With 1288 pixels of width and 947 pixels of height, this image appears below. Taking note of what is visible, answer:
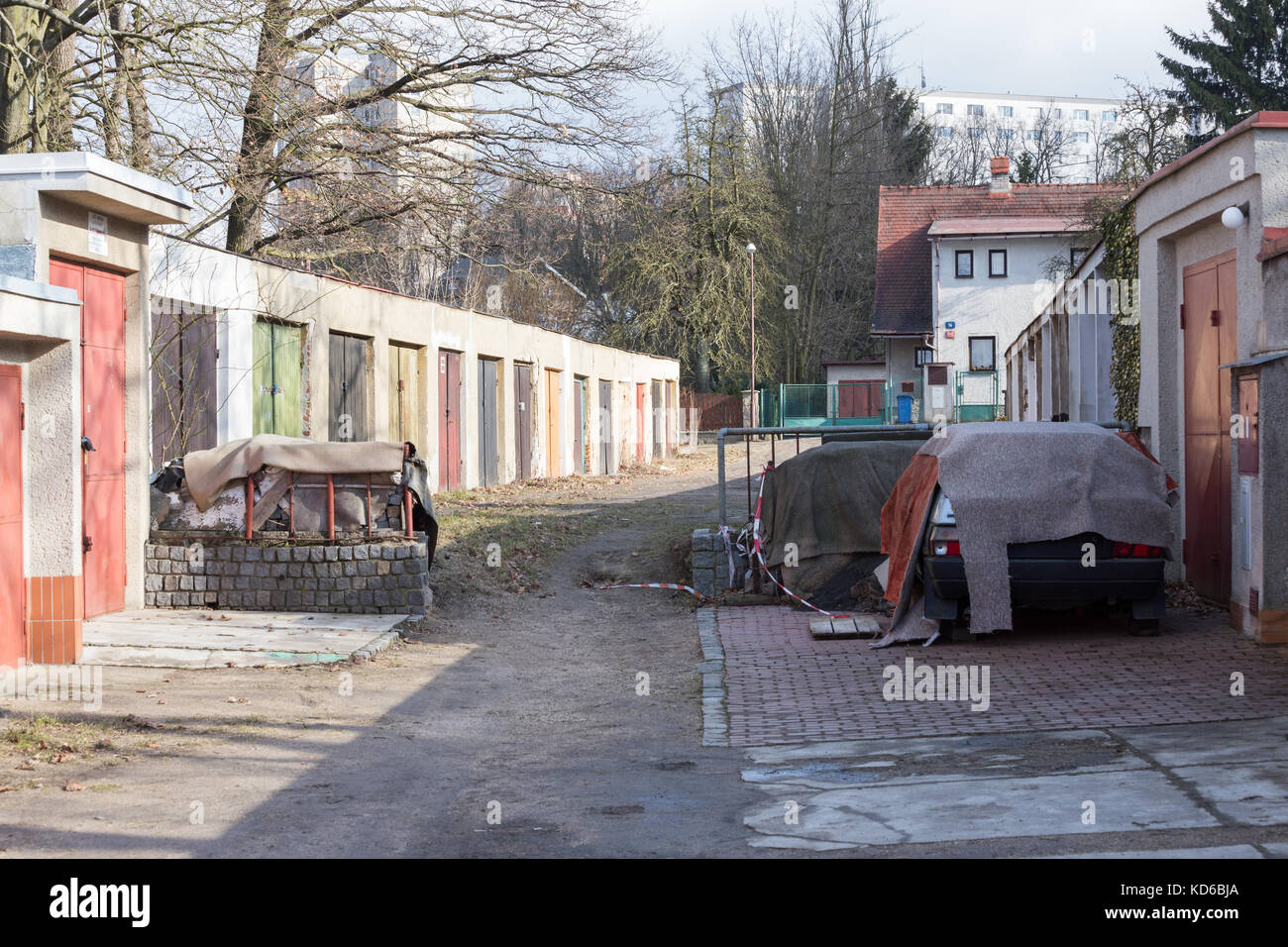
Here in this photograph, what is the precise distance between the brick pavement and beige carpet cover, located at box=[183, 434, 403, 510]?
3585 mm

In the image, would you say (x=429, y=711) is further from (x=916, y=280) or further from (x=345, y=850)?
(x=916, y=280)

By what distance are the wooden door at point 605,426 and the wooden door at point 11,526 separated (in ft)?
85.9

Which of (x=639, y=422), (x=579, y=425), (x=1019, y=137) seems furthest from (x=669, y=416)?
(x=1019, y=137)

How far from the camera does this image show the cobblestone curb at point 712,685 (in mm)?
7934

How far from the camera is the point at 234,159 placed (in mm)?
15922

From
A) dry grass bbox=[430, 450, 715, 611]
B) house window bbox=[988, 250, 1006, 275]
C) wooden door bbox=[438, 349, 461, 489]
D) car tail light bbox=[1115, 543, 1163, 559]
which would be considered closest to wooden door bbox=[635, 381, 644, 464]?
dry grass bbox=[430, 450, 715, 611]

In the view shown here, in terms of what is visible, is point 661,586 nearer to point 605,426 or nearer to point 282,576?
point 282,576

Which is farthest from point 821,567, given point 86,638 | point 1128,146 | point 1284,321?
point 1128,146

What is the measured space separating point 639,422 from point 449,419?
17946 millimetres

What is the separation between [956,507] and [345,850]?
609 centimetres

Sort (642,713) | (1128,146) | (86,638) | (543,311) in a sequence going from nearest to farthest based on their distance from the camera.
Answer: (642,713) → (86,638) → (1128,146) → (543,311)

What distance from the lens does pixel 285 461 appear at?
38.4 feet

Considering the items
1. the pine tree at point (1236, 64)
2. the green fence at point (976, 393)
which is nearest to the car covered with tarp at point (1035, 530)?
the pine tree at point (1236, 64)

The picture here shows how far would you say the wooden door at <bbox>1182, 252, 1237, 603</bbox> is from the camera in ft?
35.7
